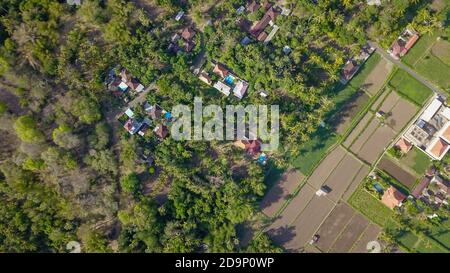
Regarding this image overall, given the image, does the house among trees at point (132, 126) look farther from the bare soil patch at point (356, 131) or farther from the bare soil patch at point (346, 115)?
the bare soil patch at point (356, 131)

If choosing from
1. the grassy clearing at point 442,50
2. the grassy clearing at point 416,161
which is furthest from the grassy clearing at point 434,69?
the grassy clearing at point 416,161

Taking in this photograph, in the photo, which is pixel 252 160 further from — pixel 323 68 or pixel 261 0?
pixel 261 0

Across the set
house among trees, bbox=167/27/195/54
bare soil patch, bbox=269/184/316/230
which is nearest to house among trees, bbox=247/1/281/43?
house among trees, bbox=167/27/195/54

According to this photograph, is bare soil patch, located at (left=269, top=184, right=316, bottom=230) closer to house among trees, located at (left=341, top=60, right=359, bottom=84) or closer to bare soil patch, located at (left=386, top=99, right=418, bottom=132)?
bare soil patch, located at (left=386, top=99, right=418, bottom=132)

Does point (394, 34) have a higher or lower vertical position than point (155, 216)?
higher

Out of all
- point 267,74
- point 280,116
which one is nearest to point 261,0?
point 267,74
